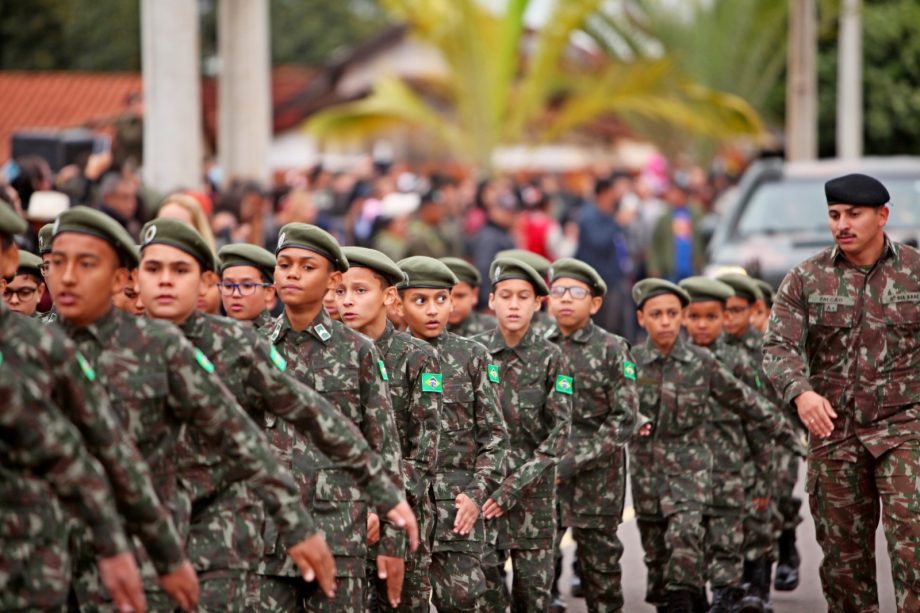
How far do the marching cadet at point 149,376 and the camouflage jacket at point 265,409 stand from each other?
0.28 metres

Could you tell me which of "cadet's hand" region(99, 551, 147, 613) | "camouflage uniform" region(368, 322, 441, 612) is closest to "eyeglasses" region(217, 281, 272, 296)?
"camouflage uniform" region(368, 322, 441, 612)

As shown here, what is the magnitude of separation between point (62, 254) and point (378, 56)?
41785 mm

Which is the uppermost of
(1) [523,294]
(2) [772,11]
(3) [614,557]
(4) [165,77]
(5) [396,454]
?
(2) [772,11]

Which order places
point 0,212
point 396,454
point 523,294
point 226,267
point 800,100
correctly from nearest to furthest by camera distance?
point 0,212 < point 396,454 < point 226,267 < point 523,294 < point 800,100

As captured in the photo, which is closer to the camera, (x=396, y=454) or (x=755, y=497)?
(x=396, y=454)

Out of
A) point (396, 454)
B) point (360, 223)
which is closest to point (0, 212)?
point (396, 454)

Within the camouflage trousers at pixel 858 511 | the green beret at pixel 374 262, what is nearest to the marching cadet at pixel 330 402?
the green beret at pixel 374 262

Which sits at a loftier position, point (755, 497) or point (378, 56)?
point (378, 56)

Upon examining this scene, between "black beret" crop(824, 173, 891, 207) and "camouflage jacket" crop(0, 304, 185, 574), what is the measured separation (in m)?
4.01

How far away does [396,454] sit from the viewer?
7152mm

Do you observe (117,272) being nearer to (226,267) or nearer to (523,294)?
(226,267)

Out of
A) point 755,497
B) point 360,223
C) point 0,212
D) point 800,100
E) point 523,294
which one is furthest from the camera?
point 800,100

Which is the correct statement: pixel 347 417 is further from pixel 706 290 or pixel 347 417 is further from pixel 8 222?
pixel 706 290

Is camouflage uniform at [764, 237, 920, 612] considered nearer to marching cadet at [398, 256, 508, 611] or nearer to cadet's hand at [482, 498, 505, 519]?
marching cadet at [398, 256, 508, 611]
